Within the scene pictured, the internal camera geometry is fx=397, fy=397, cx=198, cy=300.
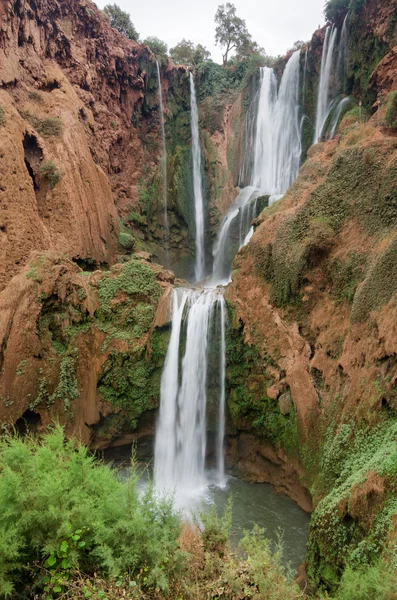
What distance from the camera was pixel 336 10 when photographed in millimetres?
19031

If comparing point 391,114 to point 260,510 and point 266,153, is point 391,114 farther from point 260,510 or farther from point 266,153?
point 266,153

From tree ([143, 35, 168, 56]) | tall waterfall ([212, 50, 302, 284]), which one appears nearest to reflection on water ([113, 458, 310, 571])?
tall waterfall ([212, 50, 302, 284])

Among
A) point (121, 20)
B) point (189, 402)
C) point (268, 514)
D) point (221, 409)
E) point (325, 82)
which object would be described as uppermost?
point (121, 20)

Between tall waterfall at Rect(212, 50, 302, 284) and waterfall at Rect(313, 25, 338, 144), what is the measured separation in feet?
5.24

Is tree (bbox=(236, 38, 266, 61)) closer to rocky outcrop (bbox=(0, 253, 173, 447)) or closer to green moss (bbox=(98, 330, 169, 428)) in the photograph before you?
rocky outcrop (bbox=(0, 253, 173, 447))

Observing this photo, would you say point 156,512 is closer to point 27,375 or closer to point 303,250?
point 27,375

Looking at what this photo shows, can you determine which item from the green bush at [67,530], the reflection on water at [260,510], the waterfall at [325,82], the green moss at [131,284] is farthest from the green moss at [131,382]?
the waterfall at [325,82]

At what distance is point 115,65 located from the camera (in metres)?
21.5

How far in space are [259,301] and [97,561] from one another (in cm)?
885

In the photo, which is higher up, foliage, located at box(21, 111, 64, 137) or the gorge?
foliage, located at box(21, 111, 64, 137)

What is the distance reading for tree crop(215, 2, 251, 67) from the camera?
33.2m

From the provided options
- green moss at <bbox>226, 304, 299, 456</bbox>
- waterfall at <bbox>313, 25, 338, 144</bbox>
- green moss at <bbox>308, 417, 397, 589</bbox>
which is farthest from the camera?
waterfall at <bbox>313, 25, 338, 144</bbox>

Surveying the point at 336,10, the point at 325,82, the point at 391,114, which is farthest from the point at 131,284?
the point at 336,10

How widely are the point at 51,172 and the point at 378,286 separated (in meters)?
12.2
